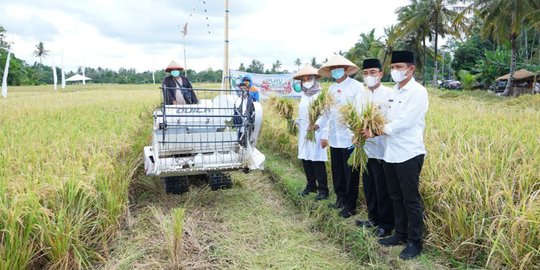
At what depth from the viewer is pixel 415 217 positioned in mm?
2826

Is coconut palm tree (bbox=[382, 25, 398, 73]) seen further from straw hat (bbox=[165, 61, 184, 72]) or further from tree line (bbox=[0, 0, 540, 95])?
straw hat (bbox=[165, 61, 184, 72])

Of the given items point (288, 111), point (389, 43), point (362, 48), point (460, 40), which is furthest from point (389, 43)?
point (288, 111)

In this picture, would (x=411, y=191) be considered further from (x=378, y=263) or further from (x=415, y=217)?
(x=378, y=263)

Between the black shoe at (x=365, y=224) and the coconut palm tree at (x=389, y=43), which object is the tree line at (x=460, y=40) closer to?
the coconut palm tree at (x=389, y=43)

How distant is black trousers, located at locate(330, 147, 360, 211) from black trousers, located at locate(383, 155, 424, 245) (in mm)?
732

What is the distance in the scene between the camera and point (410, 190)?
2.80 metres

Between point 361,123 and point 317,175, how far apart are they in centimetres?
147

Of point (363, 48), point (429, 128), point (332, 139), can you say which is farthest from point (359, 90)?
point (363, 48)

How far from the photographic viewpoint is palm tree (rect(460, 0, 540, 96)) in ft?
56.4

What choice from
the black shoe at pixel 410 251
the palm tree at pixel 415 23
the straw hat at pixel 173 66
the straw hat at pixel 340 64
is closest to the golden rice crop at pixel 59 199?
the straw hat at pixel 173 66

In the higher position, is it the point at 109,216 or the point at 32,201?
the point at 32,201

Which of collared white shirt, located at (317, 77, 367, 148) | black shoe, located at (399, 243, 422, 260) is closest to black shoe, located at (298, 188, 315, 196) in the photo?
collared white shirt, located at (317, 77, 367, 148)

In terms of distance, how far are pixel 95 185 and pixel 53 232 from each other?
2.06 ft

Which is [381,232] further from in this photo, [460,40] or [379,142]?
[460,40]
